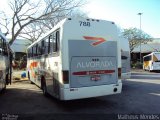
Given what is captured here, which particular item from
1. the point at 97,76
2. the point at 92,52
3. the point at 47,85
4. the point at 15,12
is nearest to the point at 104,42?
the point at 92,52

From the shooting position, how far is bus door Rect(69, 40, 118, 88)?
30.7ft

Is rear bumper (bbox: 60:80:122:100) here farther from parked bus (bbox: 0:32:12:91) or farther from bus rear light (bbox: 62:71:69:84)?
parked bus (bbox: 0:32:12:91)

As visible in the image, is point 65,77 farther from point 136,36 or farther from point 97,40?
point 136,36

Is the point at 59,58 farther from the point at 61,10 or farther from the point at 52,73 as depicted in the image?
the point at 61,10

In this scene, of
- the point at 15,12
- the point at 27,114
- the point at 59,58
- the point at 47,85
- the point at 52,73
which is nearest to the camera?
the point at 27,114

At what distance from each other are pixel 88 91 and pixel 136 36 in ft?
149

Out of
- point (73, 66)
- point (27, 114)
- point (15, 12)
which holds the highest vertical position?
point (15, 12)

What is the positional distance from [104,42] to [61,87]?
2377mm

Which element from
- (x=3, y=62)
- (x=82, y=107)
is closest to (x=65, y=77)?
(x=82, y=107)

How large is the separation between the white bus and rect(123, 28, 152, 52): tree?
142 feet

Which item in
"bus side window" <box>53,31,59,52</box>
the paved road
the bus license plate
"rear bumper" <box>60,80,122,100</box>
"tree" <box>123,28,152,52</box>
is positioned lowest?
the paved road

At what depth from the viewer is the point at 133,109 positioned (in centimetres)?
936

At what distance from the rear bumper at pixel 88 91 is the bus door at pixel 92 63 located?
141 millimetres

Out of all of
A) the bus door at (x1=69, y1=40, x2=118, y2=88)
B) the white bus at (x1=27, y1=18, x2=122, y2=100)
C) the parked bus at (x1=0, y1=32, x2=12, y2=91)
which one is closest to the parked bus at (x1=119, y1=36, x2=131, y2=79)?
the white bus at (x1=27, y1=18, x2=122, y2=100)
